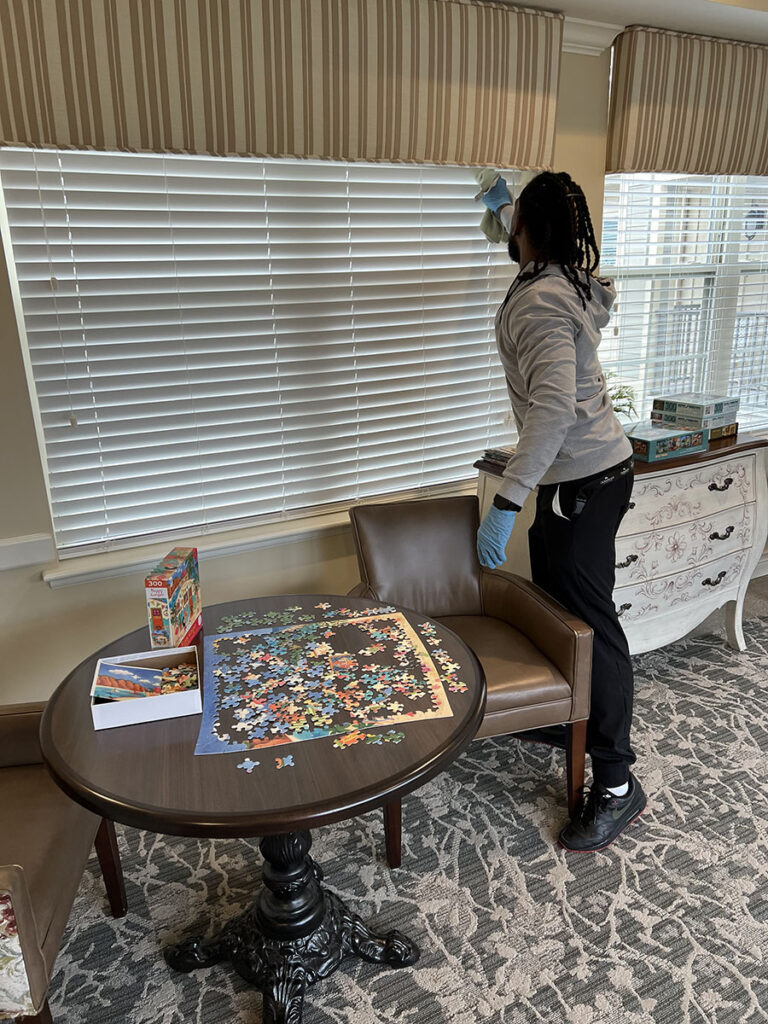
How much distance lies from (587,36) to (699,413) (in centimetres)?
139

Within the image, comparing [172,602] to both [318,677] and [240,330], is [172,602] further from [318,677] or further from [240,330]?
[240,330]

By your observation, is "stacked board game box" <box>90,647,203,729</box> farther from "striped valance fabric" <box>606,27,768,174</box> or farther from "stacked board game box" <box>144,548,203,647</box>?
"striped valance fabric" <box>606,27,768,174</box>

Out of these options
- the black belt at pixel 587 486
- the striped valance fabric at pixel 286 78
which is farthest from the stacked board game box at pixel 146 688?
the striped valance fabric at pixel 286 78

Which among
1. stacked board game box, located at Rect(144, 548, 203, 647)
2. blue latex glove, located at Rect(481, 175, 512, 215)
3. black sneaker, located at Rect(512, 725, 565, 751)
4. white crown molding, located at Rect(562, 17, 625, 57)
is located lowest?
black sneaker, located at Rect(512, 725, 565, 751)

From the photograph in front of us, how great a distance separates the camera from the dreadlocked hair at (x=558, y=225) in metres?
1.90

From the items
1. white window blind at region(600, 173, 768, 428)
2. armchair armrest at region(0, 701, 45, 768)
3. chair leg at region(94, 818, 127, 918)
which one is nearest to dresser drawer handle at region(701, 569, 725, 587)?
white window blind at region(600, 173, 768, 428)

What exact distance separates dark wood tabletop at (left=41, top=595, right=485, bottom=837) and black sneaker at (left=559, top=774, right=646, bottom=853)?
84 cm

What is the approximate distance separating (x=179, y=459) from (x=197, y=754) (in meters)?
1.27

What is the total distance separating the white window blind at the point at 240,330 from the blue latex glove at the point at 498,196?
0.44ft

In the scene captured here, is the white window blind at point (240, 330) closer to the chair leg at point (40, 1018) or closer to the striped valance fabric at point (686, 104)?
the striped valance fabric at point (686, 104)

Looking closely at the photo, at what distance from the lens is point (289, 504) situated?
2.61m

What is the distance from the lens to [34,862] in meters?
1.38

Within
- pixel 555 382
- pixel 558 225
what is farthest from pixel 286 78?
pixel 555 382

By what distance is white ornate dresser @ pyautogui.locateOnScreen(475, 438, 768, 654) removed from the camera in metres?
2.60
